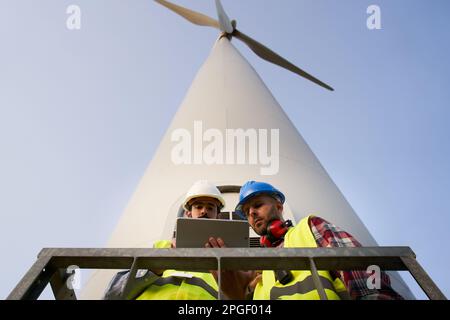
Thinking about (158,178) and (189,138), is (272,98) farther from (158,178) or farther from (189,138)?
(158,178)

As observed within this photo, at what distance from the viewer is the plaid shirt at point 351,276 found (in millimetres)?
2211

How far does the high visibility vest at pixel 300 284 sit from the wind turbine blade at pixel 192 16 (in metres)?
12.1

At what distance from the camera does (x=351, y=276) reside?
2.35 meters

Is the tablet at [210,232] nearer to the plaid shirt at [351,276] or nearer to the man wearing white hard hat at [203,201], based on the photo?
the plaid shirt at [351,276]

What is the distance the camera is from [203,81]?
30.2ft

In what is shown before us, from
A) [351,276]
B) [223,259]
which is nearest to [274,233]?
[351,276]

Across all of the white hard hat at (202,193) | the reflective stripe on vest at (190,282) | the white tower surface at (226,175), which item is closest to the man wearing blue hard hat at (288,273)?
the reflective stripe on vest at (190,282)

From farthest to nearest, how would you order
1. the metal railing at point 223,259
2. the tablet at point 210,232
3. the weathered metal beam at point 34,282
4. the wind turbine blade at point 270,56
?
the wind turbine blade at point 270,56, the tablet at point 210,232, the metal railing at point 223,259, the weathered metal beam at point 34,282

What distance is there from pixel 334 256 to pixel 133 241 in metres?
4.05

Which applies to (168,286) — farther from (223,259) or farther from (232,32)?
(232,32)

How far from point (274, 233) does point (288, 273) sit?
2.13 ft

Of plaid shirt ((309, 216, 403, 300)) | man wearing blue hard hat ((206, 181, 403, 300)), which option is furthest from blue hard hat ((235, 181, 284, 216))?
plaid shirt ((309, 216, 403, 300))

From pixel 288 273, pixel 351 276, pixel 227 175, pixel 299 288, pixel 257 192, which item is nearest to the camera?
pixel 351 276
